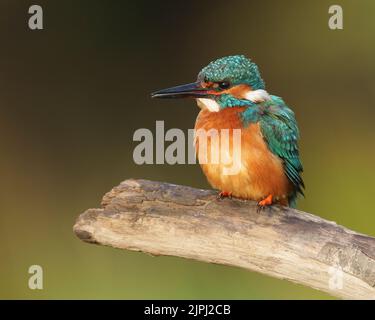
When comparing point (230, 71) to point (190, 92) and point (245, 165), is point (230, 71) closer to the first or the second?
point (190, 92)

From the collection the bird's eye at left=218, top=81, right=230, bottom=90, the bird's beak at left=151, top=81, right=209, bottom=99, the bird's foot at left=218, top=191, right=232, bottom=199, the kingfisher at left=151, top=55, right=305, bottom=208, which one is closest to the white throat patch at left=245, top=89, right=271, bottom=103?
the kingfisher at left=151, top=55, right=305, bottom=208

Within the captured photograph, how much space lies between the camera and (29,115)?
21.6 feet

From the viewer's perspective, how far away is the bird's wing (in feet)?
13.1

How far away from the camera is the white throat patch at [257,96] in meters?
4.09

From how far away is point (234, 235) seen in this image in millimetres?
3658

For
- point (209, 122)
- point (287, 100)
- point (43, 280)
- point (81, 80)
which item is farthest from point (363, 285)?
point (81, 80)

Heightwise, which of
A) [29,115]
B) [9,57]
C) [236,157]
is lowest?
[236,157]

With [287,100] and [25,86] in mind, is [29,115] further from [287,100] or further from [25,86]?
[287,100]

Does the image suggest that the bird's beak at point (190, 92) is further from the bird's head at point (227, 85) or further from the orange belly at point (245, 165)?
the orange belly at point (245, 165)

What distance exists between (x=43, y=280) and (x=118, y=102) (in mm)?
1754

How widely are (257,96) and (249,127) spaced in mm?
230

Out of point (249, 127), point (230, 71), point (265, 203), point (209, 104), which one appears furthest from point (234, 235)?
point (230, 71)

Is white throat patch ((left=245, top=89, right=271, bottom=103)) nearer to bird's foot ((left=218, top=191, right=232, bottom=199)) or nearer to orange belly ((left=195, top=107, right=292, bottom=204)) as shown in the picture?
orange belly ((left=195, top=107, right=292, bottom=204))

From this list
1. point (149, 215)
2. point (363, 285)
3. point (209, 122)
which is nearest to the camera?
point (363, 285)
